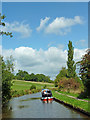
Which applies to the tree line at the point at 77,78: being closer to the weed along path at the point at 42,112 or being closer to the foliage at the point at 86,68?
the foliage at the point at 86,68

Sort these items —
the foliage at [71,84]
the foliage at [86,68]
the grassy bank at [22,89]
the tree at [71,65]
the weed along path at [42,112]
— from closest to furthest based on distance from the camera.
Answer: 1. the weed along path at [42,112]
2. the foliage at [86,68]
3. the foliage at [71,84]
4. the grassy bank at [22,89]
5. the tree at [71,65]

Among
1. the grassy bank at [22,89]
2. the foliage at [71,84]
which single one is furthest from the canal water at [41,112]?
the foliage at [71,84]

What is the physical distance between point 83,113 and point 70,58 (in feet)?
137

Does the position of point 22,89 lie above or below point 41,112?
below

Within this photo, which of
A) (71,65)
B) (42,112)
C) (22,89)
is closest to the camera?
(42,112)

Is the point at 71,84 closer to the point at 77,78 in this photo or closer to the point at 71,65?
the point at 77,78

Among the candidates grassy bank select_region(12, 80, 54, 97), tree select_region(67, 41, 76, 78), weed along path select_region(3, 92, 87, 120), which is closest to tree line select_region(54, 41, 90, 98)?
tree select_region(67, 41, 76, 78)

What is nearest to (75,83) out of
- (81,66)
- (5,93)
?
(81,66)

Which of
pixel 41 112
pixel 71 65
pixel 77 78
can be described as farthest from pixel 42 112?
pixel 71 65

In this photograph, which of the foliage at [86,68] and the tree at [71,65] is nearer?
the foliage at [86,68]

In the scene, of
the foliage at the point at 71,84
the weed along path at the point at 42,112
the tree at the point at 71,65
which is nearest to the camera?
the weed along path at the point at 42,112

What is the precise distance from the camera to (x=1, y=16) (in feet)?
25.9

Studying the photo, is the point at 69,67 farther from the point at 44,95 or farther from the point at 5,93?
the point at 5,93

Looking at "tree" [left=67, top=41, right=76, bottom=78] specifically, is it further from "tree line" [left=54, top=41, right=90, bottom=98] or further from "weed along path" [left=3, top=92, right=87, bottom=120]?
"weed along path" [left=3, top=92, right=87, bottom=120]
